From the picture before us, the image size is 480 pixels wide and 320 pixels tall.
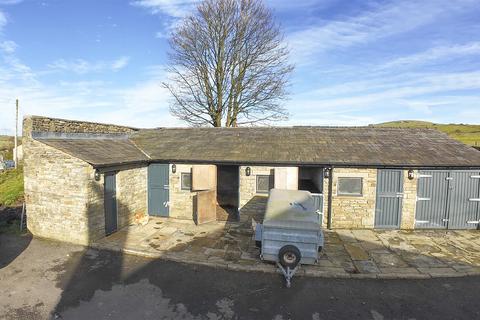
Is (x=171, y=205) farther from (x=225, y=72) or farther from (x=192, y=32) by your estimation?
(x=192, y=32)

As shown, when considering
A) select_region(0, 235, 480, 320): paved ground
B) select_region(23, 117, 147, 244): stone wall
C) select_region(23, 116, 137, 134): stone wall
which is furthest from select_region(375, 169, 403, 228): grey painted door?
select_region(23, 116, 137, 134): stone wall

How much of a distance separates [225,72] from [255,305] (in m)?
19.2

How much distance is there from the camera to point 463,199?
11.2 meters

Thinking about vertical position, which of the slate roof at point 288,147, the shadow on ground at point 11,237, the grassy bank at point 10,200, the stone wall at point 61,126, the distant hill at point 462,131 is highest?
the distant hill at point 462,131

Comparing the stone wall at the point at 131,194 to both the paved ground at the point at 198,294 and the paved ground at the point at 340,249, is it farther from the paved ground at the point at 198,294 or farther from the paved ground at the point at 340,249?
the paved ground at the point at 198,294

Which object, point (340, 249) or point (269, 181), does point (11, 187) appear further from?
point (340, 249)

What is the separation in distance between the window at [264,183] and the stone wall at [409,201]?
5.33m

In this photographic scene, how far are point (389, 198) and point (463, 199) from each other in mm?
2938

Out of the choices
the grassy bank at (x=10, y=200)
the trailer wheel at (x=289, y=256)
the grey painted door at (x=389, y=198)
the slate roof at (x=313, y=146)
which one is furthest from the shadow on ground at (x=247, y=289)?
the grassy bank at (x=10, y=200)

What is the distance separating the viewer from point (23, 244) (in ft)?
31.8

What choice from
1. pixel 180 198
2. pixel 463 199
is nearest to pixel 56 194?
pixel 180 198

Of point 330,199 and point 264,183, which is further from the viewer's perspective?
point 264,183

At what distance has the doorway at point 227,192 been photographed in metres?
14.1

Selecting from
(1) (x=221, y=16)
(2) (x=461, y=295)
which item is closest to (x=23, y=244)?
(2) (x=461, y=295)
